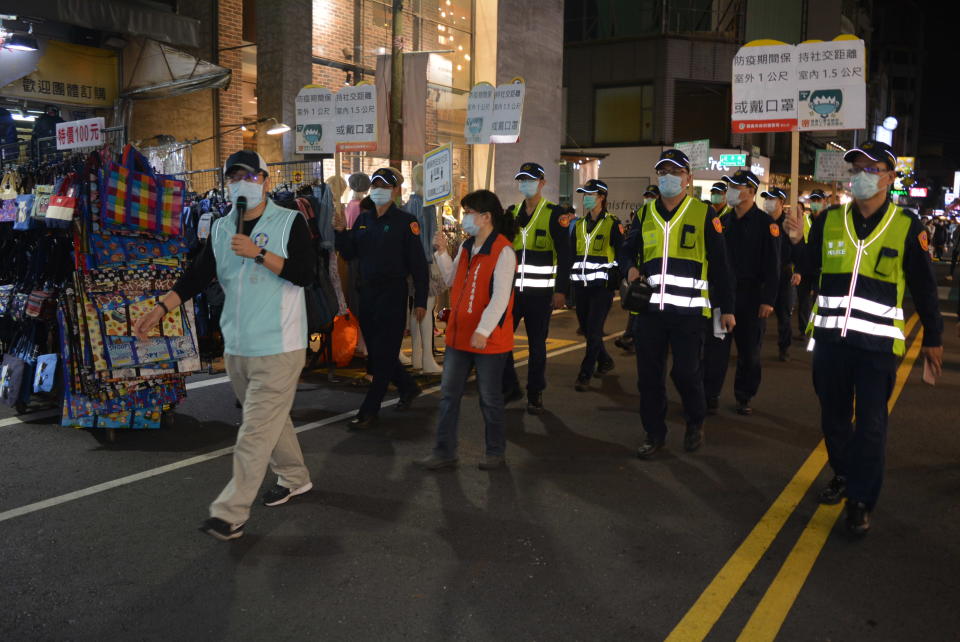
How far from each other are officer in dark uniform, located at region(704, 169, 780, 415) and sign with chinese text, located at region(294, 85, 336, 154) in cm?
562

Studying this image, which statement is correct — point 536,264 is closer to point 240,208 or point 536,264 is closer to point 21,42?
point 240,208

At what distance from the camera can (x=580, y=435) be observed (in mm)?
7027

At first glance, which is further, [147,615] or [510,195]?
[510,195]

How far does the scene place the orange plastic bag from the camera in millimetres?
A: 9477

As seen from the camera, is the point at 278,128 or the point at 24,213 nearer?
the point at 24,213

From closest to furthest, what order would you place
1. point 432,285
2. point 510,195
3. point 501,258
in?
point 501,258 < point 432,285 < point 510,195

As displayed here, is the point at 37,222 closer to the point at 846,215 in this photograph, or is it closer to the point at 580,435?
the point at 580,435

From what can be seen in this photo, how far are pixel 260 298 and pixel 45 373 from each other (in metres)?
3.28

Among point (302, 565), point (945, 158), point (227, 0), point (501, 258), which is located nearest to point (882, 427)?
point (501, 258)

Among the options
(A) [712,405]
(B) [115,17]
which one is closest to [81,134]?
(B) [115,17]

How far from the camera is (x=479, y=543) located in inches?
182

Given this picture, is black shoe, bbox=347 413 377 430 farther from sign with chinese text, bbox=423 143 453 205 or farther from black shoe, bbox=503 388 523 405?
sign with chinese text, bbox=423 143 453 205

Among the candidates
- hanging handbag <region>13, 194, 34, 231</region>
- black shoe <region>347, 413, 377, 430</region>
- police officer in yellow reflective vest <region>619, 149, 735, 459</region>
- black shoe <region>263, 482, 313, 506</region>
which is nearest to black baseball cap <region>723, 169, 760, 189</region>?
police officer in yellow reflective vest <region>619, 149, 735, 459</region>

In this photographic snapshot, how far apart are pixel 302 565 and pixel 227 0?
14545 mm
